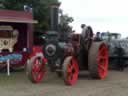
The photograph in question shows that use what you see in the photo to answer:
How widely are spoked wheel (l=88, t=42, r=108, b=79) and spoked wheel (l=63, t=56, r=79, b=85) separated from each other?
775 mm

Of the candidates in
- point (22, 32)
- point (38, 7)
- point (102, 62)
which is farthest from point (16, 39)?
point (38, 7)

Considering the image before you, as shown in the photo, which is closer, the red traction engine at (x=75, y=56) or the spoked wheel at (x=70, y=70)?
the spoked wheel at (x=70, y=70)

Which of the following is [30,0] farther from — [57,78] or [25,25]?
[57,78]

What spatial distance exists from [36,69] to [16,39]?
18.0 feet

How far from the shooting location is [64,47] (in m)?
15.8

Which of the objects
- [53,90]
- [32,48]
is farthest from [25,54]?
[53,90]

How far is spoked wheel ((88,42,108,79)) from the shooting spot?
16.3 metres

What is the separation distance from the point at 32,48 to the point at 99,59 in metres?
5.26

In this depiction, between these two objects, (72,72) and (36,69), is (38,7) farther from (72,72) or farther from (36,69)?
(72,72)

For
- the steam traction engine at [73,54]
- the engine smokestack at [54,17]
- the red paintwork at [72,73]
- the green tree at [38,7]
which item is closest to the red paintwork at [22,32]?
the engine smokestack at [54,17]

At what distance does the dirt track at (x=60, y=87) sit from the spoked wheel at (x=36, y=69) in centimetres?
23

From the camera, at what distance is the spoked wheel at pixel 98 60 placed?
16312mm

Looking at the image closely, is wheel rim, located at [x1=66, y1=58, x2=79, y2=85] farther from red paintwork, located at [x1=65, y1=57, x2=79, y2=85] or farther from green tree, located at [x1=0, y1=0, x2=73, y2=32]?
green tree, located at [x1=0, y1=0, x2=73, y2=32]

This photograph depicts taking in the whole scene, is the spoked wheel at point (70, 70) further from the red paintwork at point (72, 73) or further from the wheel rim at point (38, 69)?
the wheel rim at point (38, 69)
